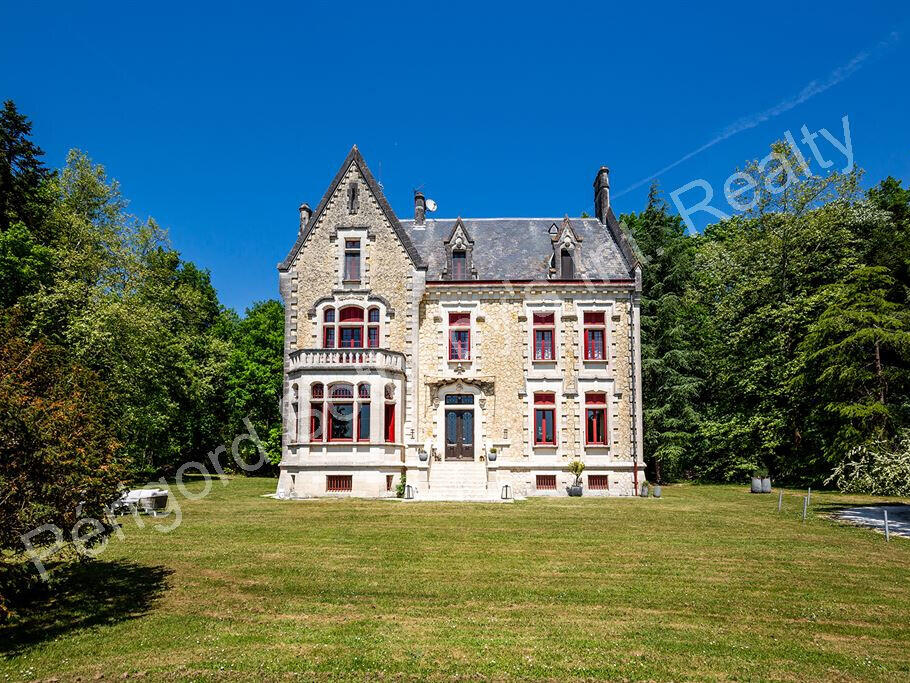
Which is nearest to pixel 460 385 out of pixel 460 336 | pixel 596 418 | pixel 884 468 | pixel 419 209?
pixel 460 336

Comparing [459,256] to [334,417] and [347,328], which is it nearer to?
[347,328]

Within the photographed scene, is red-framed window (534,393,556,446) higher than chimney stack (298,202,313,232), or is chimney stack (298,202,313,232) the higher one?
chimney stack (298,202,313,232)

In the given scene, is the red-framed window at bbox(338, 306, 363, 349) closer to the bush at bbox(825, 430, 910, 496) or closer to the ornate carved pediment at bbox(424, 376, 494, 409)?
the ornate carved pediment at bbox(424, 376, 494, 409)

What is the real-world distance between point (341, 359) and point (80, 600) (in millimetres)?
15862

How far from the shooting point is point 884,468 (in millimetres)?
17219

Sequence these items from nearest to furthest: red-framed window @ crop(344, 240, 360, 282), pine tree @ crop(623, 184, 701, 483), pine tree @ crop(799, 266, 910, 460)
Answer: pine tree @ crop(799, 266, 910, 460) < red-framed window @ crop(344, 240, 360, 282) < pine tree @ crop(623, 184, 701, 483)

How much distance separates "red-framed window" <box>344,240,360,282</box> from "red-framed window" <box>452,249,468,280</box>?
14.2 feet

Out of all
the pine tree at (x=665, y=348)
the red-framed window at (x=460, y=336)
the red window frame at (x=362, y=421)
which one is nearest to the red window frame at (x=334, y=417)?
the red window frame at (x=362, y=421)

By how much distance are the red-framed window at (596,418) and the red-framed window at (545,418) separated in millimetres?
1478

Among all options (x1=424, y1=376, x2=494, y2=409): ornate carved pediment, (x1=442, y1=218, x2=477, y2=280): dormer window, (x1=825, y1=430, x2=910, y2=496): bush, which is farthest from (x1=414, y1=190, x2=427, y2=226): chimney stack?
(x1=825, y1=430, x2=910, y2=496): bush

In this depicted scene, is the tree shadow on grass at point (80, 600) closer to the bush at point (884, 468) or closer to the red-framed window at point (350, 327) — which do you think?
the red-framed window at point (350, 327)

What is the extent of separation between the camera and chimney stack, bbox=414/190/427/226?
31.8 metres

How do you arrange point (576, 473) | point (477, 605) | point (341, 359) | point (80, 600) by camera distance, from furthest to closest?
1. point (576, 473)
2. point (341, 359)
3. point (80, 600)
4. point (477, 605)

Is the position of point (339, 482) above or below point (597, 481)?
above
